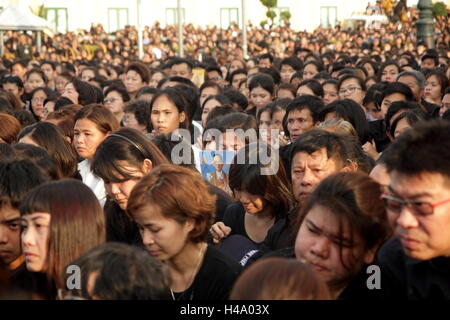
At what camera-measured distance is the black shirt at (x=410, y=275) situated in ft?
9.62

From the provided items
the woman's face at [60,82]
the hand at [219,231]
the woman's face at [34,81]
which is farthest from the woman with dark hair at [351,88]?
the hand at [219,231]

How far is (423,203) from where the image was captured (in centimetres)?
284

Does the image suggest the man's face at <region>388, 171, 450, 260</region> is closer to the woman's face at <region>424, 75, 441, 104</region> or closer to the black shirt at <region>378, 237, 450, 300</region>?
the black shirt at <region>378, 237, 450, 300</region>

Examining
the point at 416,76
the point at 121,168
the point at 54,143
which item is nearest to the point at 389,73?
the point at 416,76

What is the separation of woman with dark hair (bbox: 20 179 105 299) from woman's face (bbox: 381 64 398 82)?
9.97 m

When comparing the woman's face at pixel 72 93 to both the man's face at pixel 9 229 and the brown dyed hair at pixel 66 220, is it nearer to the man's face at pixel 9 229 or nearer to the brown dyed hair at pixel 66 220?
the man's face at pixel 9 229

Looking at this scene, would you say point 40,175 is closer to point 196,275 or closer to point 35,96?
point 196,275

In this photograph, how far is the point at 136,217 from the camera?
3.85 meters

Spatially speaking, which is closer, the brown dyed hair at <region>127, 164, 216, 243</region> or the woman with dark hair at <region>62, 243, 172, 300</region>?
the woman with dark hair at <region>62, 243, 172, 300</region>

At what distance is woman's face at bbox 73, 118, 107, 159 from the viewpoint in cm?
660

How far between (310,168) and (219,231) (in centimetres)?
60

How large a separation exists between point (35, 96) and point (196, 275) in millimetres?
8295

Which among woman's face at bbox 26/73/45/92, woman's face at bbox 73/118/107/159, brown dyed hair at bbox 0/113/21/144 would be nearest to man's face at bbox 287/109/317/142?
woman's face at bbox 73/118/107/159

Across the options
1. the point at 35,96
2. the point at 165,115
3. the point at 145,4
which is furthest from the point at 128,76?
the point at 145,4
